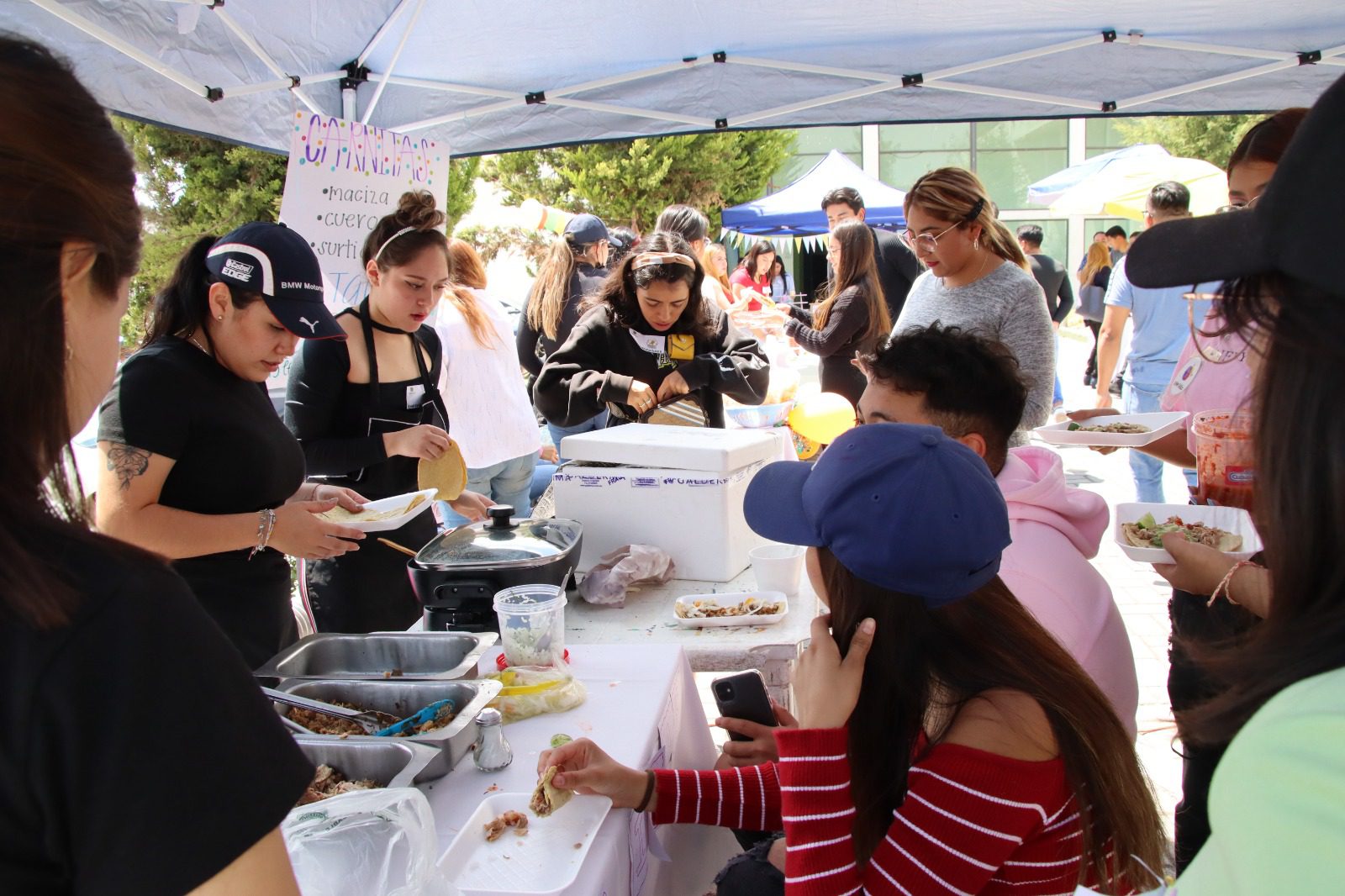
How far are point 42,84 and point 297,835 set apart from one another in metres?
0.81

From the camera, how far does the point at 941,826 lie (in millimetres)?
1219

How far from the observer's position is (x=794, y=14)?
4.00 meters

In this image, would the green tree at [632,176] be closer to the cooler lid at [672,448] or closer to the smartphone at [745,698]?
the cooler lid at [672,448]

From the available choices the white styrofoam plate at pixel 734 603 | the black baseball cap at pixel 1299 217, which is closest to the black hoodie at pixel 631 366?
the white styrofoam plate at pixel 734 603

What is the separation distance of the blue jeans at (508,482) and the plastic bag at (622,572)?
163 centimetres

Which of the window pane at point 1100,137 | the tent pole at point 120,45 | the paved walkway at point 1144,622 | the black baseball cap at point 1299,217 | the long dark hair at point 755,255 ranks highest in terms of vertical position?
the window pane at point 1100,137

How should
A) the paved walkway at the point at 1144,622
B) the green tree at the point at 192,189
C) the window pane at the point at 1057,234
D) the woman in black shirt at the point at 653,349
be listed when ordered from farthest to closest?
1. the window pane at the point at 1057,234
2. the green tree at the point at 192,189
3. the woman in black shirt at the point at 653,349
4. the paved walkway at the point at 1144,622

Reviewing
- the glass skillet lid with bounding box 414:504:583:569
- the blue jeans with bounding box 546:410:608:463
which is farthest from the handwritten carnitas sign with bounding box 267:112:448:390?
the glass skillet lid with bounding box 414:504:583:569

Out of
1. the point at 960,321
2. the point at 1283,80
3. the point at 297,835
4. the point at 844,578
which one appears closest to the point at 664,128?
the point at 960,321

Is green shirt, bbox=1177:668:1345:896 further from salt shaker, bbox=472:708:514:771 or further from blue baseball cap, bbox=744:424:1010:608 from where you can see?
salt shaker, bbox=472:708:514:771

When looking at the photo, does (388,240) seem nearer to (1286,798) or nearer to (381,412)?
(381,412)

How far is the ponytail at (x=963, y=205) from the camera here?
120 inches

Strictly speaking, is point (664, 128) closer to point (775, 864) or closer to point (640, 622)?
point (640, 622)

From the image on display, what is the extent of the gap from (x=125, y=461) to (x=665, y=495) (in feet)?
4.03
